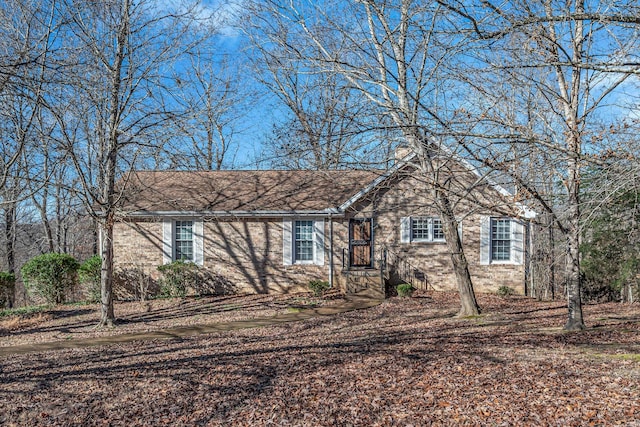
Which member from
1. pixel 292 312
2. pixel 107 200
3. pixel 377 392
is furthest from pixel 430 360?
pixel 107 200

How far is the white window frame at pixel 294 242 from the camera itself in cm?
1695

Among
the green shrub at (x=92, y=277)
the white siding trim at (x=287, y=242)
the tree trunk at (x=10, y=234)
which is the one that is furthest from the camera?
the tree trunk at (x=10, y=234)

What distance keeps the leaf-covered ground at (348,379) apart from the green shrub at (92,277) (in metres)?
7.11

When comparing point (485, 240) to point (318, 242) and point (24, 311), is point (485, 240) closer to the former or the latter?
point (318, 242)

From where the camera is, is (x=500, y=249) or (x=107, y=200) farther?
(x=500, y=249)

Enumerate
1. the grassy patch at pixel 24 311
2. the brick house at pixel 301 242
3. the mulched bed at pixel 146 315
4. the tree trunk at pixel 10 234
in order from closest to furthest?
the mulched bed at pixel 146 315 → the grassy patch at pixel 24 311 → the brick house at pixel 301 242 → the tree trunk at pixel 10 234

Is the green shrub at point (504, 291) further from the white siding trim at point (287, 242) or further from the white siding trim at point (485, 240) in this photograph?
the white siding trim at point (287, 242)

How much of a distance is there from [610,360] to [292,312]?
8275mm

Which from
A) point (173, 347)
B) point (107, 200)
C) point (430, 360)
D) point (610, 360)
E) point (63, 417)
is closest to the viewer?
point (63, 417)

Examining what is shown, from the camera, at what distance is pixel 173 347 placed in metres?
9.50

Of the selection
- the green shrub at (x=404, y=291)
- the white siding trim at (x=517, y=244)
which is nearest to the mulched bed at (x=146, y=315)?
the green shrub at (x=404, y=291)

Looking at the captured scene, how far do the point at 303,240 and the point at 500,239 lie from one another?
22.9 ft

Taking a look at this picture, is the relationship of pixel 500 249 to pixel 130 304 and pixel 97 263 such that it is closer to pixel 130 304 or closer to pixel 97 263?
pixel 130 304

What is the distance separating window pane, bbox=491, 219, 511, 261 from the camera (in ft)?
54.4
